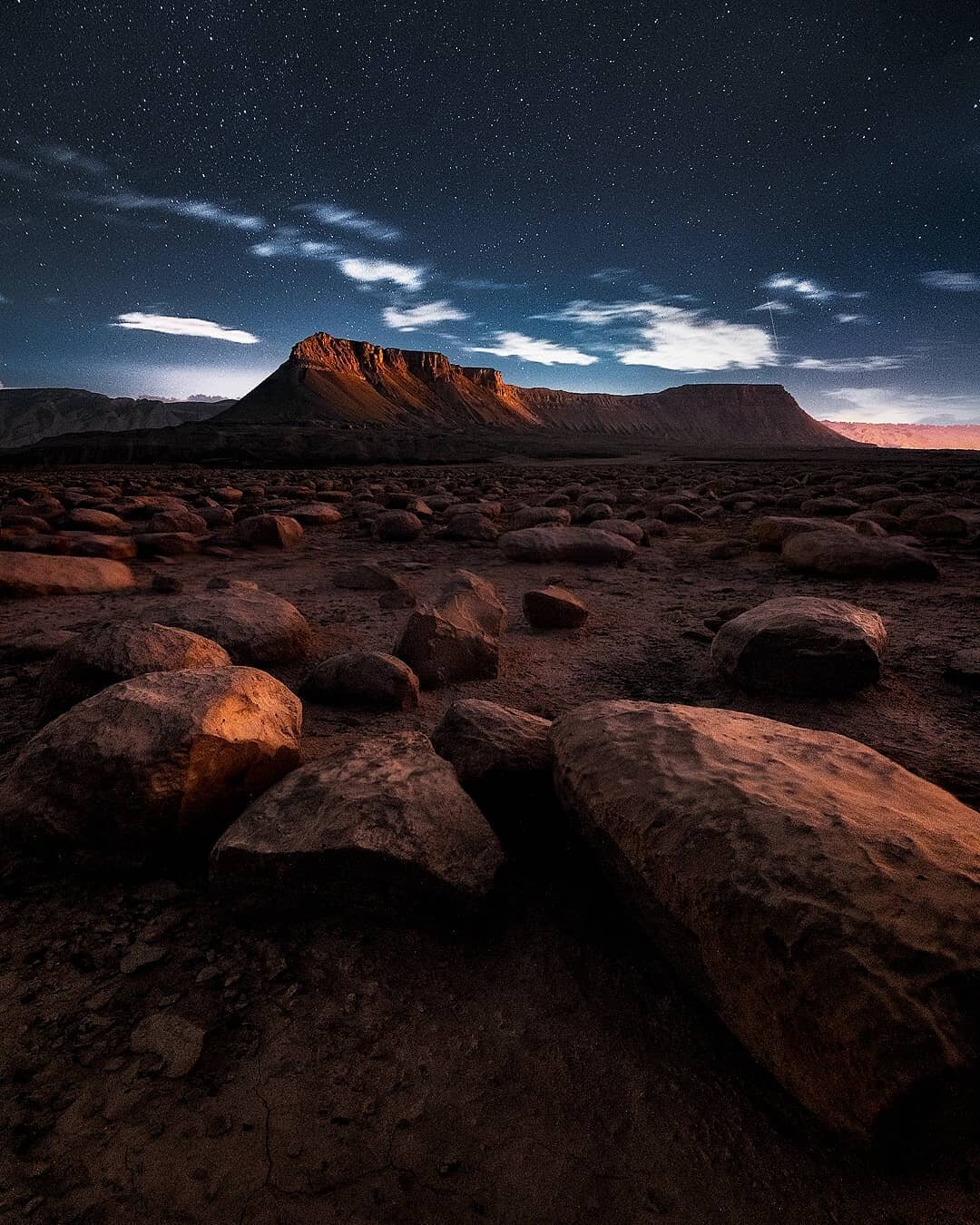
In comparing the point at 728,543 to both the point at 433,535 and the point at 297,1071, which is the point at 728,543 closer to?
the point at 433,535

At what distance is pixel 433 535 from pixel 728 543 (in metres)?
2.95

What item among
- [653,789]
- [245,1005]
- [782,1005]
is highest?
[653,789]

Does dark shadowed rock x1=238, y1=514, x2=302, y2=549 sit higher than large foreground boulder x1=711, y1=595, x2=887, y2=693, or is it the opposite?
large foreground boulder x1=711, y1=595, x2=887, y2=693

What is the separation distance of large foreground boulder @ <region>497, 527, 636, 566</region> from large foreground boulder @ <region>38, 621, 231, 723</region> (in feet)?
10.6

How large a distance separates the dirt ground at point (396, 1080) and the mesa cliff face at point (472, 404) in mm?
51637

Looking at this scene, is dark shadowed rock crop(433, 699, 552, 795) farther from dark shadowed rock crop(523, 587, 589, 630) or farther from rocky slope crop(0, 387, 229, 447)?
rocky slope crop(0, 387, 229, 447)

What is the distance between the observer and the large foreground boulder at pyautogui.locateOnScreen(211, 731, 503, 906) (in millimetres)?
1215

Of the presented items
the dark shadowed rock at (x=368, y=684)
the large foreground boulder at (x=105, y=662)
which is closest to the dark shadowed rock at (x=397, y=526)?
the dark shadowed rock at (x=368, y=684)

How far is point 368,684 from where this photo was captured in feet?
7.20

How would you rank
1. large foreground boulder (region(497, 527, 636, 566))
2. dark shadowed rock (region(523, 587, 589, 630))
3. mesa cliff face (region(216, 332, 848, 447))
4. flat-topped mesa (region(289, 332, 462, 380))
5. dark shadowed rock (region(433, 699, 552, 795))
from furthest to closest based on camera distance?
flat-topped mesa (region(289, 332, 462, 380)), mesa cliff face (region(216, 332, 848, 447)), large foreground boulder (region(497, 527, 636, 566)), dark shadowed rock (region(523, 587, 589, 630)), dark shadowed rock (region(433, 699, 552, 795))

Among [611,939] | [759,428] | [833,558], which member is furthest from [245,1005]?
[759,428]

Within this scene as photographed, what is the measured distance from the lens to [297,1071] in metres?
0.94

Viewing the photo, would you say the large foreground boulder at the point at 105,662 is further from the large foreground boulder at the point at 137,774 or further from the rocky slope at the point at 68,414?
the rocky slope at the point at 68,414

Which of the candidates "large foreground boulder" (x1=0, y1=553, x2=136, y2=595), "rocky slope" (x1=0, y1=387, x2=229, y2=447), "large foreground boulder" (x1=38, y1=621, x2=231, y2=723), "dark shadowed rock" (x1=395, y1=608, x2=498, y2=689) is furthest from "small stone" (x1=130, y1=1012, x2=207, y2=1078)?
"rocky slope" (x1=0, y1=387, x2=229, y2=447)
